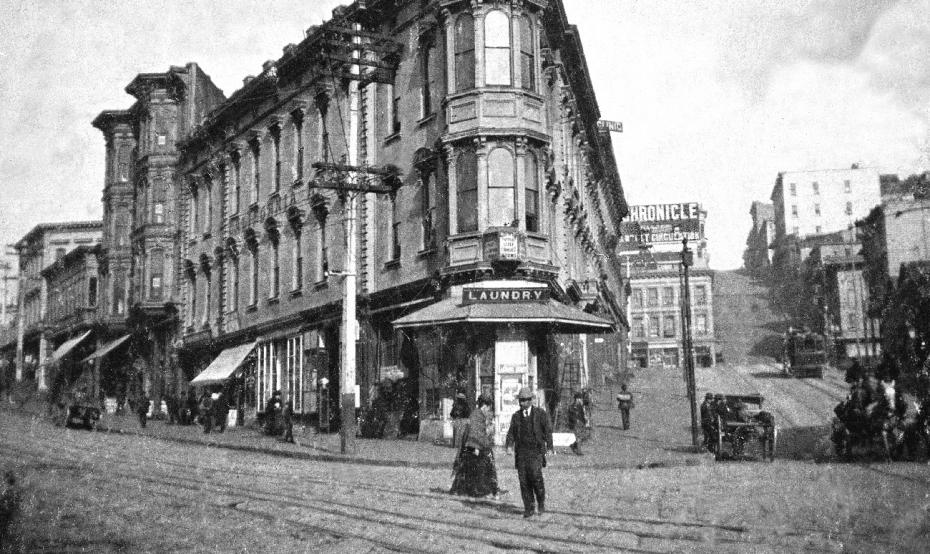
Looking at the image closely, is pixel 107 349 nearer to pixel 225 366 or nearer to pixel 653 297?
pixel 225 366

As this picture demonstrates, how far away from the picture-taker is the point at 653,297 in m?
104

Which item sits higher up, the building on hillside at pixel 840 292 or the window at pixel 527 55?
the window at pixel 527 55

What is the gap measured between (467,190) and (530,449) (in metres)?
14.9

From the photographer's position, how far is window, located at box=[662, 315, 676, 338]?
103 m

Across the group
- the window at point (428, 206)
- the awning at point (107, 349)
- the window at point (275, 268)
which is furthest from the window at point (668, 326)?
the window at point (428, 206)

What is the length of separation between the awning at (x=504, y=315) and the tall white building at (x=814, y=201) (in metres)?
71.7

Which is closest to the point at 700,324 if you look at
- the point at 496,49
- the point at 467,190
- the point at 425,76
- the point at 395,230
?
the point at 395,230

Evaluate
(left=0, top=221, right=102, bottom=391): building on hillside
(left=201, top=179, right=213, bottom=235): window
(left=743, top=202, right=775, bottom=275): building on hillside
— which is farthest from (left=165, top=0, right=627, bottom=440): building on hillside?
(left=743, top=202, right=775, bottom=275): building on hillside

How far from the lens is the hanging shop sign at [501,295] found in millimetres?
24234

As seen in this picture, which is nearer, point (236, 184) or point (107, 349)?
point (236, 184)

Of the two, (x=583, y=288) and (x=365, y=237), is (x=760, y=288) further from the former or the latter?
(x=365, y=237)

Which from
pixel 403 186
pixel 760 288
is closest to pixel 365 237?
pixel 403 186

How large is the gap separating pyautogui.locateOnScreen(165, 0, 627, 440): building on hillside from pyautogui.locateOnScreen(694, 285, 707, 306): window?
224ft

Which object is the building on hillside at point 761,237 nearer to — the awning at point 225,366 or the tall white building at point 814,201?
the tall white building at point 814,201
